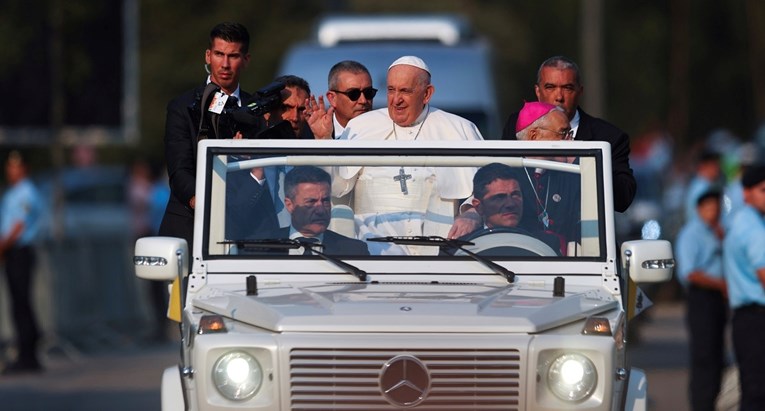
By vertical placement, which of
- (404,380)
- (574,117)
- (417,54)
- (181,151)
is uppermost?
(417,54)

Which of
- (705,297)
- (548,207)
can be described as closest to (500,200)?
(548,207)

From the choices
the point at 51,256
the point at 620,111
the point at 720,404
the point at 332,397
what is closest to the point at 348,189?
the point at 332,397

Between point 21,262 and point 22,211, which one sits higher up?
point 22,211

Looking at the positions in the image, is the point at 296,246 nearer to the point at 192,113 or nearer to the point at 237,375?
the point at 237,375

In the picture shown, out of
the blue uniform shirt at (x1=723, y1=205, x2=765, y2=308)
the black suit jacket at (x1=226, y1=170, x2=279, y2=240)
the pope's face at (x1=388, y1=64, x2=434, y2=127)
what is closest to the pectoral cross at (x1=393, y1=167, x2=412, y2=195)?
the black suit jacket at (x1=226, y1=170, x2=279, y2=240)

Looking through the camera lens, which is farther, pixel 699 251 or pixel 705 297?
pixel 699 251

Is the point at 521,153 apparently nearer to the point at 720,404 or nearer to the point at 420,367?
the point at 420,367

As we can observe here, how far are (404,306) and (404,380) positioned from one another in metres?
0.34

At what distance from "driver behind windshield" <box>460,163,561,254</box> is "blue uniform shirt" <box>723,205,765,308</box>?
3.61 metres

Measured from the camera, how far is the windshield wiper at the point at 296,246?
297 inches

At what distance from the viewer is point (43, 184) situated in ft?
102

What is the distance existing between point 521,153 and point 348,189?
2.50ft

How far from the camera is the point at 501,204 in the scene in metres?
7.80

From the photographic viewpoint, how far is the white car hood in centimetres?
677
